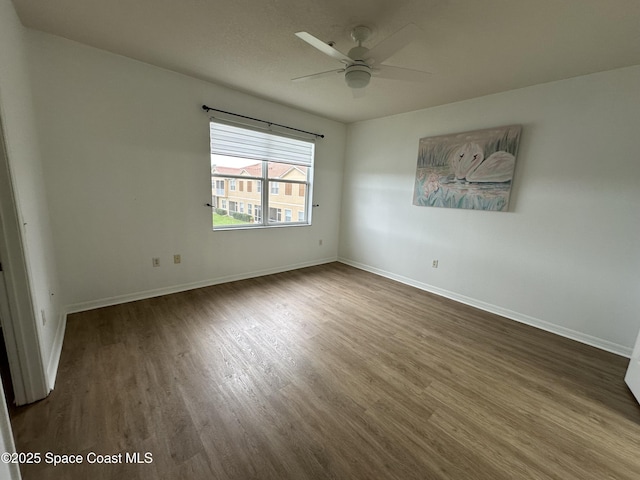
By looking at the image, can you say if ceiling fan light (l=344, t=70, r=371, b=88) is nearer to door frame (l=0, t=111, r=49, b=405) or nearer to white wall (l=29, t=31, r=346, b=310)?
white wall (l=29, t=31, r=346, b=310)

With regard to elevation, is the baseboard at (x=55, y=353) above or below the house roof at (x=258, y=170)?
below

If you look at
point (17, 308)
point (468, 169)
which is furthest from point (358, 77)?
point (17, 308)

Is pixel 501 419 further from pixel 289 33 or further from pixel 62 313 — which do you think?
pixel 62 313

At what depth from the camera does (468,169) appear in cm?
304

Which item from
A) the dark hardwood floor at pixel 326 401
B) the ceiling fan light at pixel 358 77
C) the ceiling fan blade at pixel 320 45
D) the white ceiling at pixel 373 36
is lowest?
the dark hardwood floor at pixel 326 401

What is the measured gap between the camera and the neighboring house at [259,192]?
3307mm

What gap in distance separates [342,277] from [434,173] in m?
2.01

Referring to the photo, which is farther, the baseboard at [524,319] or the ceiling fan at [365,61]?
the baseboard at [524,319]

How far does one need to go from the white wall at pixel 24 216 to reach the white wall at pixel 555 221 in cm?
384

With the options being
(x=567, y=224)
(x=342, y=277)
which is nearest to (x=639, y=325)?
(x=567, y=224)

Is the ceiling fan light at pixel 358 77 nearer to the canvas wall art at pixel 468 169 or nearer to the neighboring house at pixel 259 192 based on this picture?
the canvas wall art at pixel 468 169

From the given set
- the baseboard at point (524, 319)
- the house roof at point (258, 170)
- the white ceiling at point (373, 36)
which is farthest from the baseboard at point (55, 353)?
the baseboard at point (524, 319)

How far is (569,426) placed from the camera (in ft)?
5.03

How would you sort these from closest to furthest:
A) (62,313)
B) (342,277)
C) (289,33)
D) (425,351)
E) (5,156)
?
1. (5,156)
2. (289,33)
3. (425,351)
4. (62,313)
5. (342,277)
